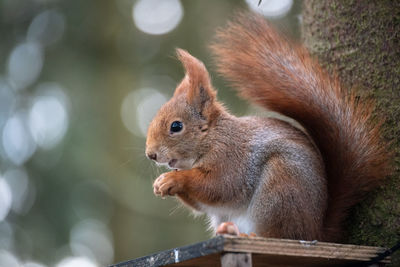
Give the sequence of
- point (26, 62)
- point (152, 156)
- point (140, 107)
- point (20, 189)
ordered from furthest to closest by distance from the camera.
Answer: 1. point (140, 107)
2. point (26, 62)
3. point (20, 189)
4. point (152, 156)

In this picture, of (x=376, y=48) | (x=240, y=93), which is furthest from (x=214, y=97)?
(x=376, y=48)

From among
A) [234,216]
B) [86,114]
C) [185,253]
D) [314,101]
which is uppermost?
[86,114]

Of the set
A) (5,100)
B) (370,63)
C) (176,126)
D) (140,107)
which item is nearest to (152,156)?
(176,126)

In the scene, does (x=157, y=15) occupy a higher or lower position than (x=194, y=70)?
higher

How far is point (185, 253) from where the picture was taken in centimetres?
121

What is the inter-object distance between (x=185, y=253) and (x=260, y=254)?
6.5 inches

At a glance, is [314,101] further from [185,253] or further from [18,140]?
[18,140]

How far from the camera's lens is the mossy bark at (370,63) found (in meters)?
1.60

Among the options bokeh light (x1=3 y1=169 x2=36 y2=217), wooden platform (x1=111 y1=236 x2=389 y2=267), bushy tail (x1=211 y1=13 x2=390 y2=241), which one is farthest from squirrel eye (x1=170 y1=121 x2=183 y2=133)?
bokeh light (x1=3 y1=169 x2=36 y2=217)

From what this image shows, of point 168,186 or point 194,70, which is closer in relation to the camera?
point 168,186

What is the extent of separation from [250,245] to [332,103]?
57 centimetres

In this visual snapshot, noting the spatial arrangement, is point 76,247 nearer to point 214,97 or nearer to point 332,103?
point 214,97

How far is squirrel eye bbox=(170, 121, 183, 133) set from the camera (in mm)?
1768

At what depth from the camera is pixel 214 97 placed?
72.0 inches
